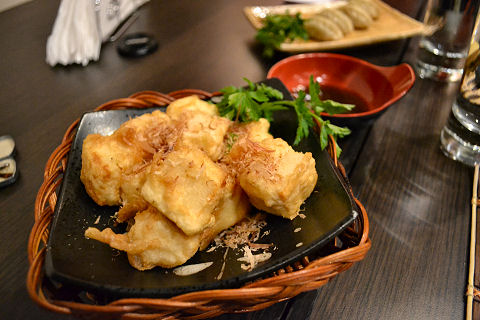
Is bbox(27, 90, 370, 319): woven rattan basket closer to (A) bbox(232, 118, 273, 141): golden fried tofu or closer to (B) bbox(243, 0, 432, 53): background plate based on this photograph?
(A) bbox(232, 118, 273, 141): golden fried tofu

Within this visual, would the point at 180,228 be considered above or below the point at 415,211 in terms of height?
above

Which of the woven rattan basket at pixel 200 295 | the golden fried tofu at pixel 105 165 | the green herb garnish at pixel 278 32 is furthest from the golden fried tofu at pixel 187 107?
the green herb garnish at pixel 278 32

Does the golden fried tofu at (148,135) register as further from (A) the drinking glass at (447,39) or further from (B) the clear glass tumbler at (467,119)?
(A) the drinking glass at (447,39)

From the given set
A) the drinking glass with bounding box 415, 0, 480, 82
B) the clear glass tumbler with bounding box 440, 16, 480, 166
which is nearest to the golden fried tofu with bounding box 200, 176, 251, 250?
the clear glass tumbler with bounding box 440, 16, 480, 166

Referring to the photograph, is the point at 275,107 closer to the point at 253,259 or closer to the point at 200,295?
the point at 253,259

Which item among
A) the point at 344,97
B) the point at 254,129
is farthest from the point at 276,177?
the point at 344,97

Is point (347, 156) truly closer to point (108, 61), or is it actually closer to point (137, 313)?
point (137, 313)

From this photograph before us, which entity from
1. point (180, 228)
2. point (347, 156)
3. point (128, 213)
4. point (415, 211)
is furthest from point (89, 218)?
point (415, 211)
